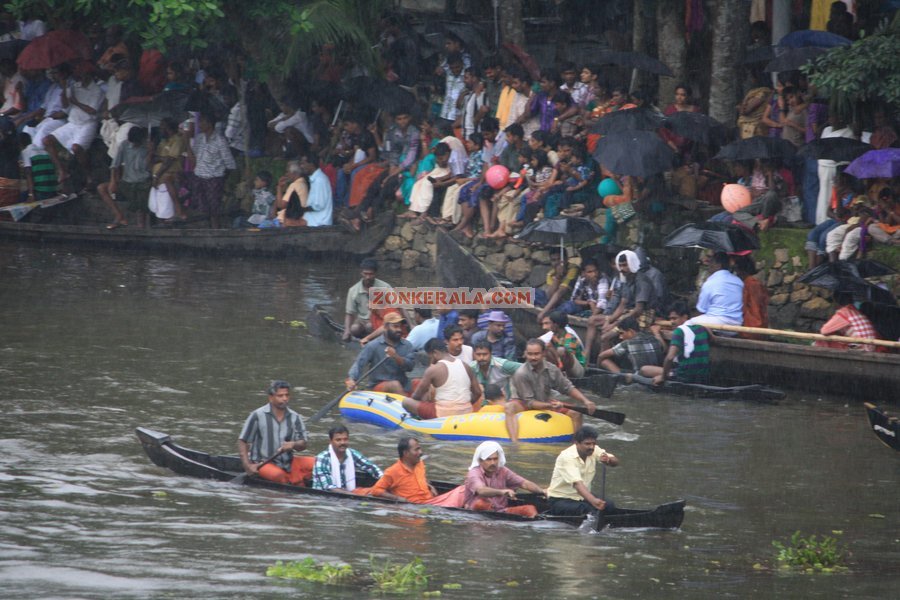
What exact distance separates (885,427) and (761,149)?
564 centimetres

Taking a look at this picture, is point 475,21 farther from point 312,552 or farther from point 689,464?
point 312,552

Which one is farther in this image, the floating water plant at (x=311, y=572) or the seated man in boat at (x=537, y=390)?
the seated man in boat at (x=537, y=390)

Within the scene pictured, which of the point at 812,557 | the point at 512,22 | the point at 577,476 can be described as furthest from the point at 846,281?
the point at 512,22

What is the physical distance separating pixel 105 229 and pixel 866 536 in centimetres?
1662

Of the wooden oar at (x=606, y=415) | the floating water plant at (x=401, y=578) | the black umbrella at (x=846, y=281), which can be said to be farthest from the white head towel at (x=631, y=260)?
the floating water plant at (x=401, y=578)

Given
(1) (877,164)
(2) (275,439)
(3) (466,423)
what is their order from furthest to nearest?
(1) (877,164), (3) (466,423), (2) (275,439)

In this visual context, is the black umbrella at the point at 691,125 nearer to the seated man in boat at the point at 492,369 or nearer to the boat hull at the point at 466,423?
the seated man in boat at the point at 492,369

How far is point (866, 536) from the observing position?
11.4 metres

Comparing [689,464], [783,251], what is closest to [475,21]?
[783,251]

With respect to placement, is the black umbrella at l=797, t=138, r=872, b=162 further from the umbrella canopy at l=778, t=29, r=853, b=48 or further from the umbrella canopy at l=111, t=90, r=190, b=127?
the umbrella canopy at l=111, t=90, r=190, b=127

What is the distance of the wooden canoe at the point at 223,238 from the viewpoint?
2416 cm

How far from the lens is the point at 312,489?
39.8 feet

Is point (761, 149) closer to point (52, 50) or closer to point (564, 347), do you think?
point (564, 347)

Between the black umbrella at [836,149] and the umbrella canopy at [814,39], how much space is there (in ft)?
6.86
